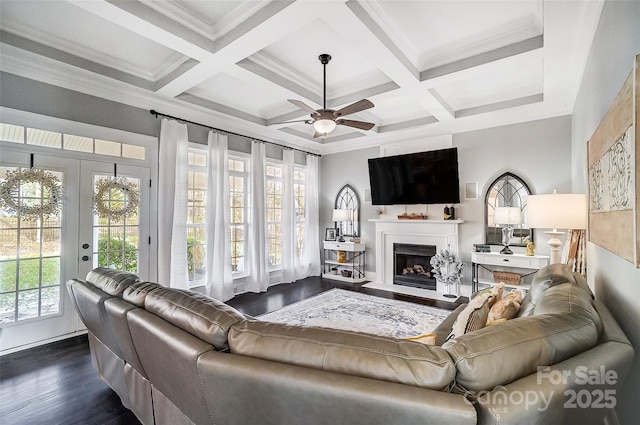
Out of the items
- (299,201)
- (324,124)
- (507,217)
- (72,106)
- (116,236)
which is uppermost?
(72,106)

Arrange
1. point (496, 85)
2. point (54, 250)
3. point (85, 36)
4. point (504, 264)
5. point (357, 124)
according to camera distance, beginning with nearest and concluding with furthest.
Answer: point (85, 36) → point (54, 250) → point (357, 124) → point (496, 85) → point (504, 264)

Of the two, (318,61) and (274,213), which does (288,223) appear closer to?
(274,213)

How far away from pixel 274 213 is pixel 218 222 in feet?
4.80

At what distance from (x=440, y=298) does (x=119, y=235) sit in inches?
188

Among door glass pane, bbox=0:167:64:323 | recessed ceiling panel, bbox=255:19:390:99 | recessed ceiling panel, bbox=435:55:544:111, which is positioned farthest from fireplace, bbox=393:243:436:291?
door glass pane, bbox=0:167:64:323

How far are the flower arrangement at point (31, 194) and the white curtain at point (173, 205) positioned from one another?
1081 millimetres

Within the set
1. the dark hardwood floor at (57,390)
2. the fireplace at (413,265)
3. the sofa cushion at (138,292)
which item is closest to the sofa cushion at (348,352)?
the sofa cushion at (138,292)

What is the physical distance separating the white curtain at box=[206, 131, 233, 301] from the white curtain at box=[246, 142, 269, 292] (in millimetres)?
481

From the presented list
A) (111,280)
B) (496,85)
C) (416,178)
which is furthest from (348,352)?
(416,178)

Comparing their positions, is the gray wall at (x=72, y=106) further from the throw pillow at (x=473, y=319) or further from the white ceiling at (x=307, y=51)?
the throw pillow at (x=473, y=319)

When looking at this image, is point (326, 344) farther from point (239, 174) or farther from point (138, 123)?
point (239, 174)

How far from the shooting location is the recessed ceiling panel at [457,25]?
8.20ft

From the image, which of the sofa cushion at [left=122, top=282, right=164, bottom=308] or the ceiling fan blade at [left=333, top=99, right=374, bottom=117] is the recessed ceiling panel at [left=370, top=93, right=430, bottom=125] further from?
the sofa cushion at [left=122, top=282, right=164, bottom=308]

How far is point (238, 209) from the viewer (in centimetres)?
516
